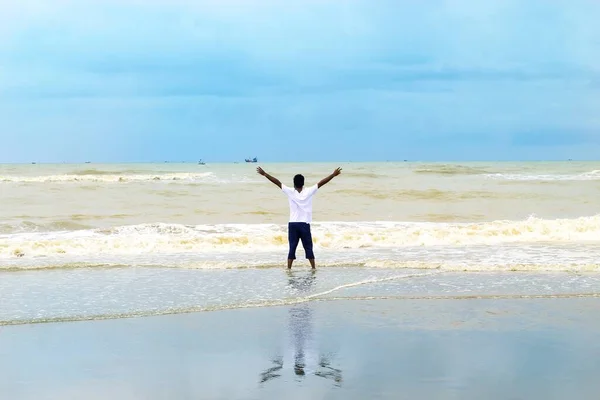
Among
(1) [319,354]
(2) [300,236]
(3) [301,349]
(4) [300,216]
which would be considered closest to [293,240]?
(2) [300,236]

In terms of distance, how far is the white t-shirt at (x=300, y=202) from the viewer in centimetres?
1105

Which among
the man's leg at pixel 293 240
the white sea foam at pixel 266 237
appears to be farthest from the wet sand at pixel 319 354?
the white sea foam at pixel 266 237

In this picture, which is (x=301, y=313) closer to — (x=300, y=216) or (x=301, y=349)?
(x=301, y=349)

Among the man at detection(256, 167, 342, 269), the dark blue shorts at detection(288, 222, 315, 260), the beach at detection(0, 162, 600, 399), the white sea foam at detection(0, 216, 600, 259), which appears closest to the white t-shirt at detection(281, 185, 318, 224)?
the man at detection(256, 167, 342, 269)

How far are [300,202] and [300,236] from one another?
580 mm

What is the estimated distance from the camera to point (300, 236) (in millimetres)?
11141

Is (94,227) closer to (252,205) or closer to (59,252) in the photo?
(59,252)

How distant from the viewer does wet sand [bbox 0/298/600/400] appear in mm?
4797

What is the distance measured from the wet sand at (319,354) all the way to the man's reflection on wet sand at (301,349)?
0.02 m

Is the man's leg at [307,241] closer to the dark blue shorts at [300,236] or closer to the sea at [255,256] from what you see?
the dark blue shorts at [300,236]

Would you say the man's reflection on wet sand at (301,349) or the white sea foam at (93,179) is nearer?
the man's reflection on wet sand at (301,349)

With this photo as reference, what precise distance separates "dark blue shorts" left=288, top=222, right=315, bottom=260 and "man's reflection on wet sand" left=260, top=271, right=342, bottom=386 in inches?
69.1

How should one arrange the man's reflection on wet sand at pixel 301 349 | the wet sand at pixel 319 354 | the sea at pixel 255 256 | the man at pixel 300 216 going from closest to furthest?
the wet sand at pixel 319 354, the man's reflection on wet sand at pixel 301 349, the sea at pixel 255 256, the man at pixel 300 216

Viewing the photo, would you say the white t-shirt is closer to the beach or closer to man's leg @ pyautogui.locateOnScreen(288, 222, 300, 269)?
man's leg @ pyautogui.locateOnScreen(288, 222, 300, 269)
